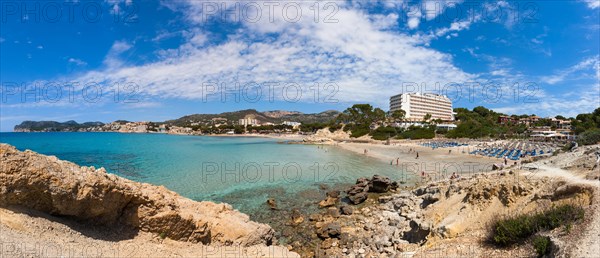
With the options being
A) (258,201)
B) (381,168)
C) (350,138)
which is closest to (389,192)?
(258,201)

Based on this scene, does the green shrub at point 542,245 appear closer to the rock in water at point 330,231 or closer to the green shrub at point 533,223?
the green shrub at point 533,223

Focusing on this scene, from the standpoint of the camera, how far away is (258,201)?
20.5 metres

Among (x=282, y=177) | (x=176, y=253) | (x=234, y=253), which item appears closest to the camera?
(x=176, y=253)

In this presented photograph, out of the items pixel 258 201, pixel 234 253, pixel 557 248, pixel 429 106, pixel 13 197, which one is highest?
pixel 429 106

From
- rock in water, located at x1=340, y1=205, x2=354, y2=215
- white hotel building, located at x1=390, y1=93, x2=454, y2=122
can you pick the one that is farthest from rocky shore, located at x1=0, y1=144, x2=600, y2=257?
white hotel building, located at x1=390, y1=93, x2=454, y2=122

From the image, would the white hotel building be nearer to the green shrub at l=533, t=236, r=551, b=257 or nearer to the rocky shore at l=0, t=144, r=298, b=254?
the green shrub at l=533, t=236, r=551, b=257

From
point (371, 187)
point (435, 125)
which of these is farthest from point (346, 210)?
point (435, 125)

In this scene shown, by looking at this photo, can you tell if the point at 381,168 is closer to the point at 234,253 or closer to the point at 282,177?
the point at 282,177

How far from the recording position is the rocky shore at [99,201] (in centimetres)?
516

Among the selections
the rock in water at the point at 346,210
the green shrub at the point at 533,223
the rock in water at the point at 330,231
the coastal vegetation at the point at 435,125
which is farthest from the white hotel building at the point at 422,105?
the green shrub at the point at 533,223

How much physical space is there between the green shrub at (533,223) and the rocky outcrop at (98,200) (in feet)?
23.8

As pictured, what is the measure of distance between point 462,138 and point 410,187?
67.9 metres

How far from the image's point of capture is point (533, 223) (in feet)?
23.3

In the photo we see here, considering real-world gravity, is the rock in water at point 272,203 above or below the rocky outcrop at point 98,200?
below
